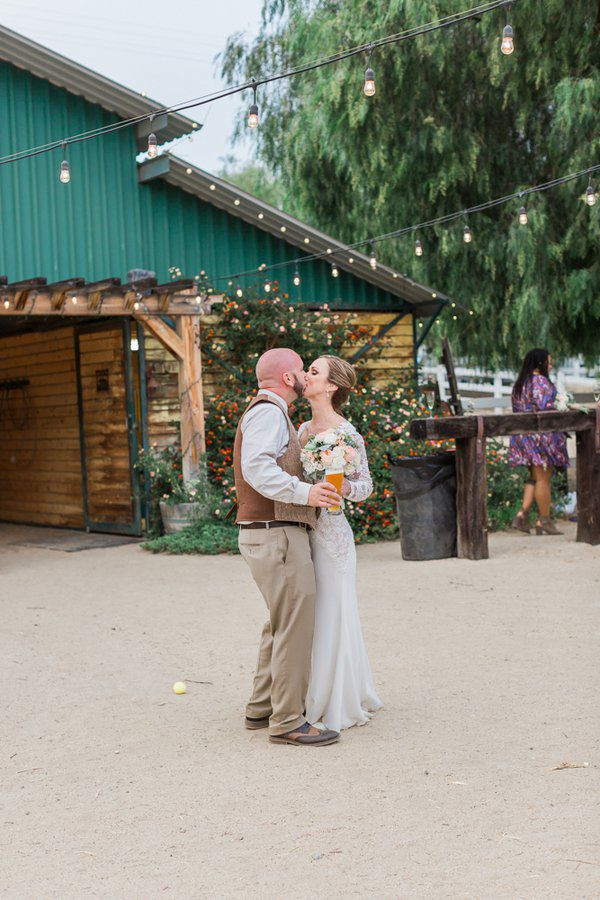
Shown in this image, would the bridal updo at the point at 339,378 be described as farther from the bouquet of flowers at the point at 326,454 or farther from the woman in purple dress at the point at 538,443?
the woman in purple dress at the point at 538,443

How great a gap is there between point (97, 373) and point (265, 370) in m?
9.32

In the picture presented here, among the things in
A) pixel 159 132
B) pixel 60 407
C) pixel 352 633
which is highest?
pixel 159 132

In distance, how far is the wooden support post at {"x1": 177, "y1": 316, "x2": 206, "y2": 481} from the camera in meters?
12.2

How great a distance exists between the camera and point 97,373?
13797 millimetres

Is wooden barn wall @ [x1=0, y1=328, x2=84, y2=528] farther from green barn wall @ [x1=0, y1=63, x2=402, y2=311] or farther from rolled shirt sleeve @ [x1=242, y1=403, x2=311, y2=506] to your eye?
rolled shirt sleeve @ [x1=242, y1=403, x2=311, y2=506]

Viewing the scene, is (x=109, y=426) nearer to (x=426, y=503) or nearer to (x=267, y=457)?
(x=426, y=503)

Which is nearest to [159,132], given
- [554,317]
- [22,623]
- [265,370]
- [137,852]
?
[554,317]

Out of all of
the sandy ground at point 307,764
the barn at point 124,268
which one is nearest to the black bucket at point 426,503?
the sandy ground at point 307,764

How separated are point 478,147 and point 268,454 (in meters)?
11.0

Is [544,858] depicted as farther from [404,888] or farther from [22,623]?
[22,623]

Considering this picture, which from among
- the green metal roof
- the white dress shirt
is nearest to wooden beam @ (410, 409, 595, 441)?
the green metal roof

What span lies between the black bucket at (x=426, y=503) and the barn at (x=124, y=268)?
3.10 meters

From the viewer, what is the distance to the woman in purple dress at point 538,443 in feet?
35.9

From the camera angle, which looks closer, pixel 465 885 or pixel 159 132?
pixel 465 885
